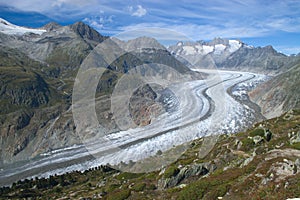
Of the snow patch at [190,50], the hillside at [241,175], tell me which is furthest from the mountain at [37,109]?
the hillside at [241,175]

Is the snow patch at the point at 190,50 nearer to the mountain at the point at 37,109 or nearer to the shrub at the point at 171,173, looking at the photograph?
the shrub at the point at 171,173

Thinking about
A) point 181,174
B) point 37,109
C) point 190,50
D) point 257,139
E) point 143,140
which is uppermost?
point 190,50

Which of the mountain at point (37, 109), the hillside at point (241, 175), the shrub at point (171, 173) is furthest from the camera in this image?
the mountain at point (37, 109)

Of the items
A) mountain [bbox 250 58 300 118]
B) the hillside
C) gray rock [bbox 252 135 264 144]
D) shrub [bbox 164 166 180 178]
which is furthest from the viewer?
mountain [bbox 250 58 300 118]

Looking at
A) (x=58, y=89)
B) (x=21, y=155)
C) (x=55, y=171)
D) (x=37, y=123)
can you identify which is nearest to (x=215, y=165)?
(x=55, y=171)

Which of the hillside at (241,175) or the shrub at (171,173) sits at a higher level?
the hillside at (241,175)

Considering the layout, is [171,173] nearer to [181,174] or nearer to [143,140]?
[181,174]

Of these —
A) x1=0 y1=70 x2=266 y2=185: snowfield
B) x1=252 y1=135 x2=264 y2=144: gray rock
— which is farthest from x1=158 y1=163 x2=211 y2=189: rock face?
x1=0 y1=70 x2=266 y2=185: snowfield

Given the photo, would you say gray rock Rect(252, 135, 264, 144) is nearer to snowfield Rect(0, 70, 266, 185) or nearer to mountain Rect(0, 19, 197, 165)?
snowfield Rect(0, 70, 266, 185)

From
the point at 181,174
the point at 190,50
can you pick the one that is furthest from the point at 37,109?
the point at 181,174

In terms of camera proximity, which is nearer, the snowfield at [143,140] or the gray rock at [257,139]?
the gray rock at [257,139]

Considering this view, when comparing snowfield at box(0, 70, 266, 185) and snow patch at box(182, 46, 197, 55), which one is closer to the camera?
snow patch at box(182, 46, 197, 55)

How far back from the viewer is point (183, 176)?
2556 cm

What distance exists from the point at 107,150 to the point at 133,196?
46.3 m
